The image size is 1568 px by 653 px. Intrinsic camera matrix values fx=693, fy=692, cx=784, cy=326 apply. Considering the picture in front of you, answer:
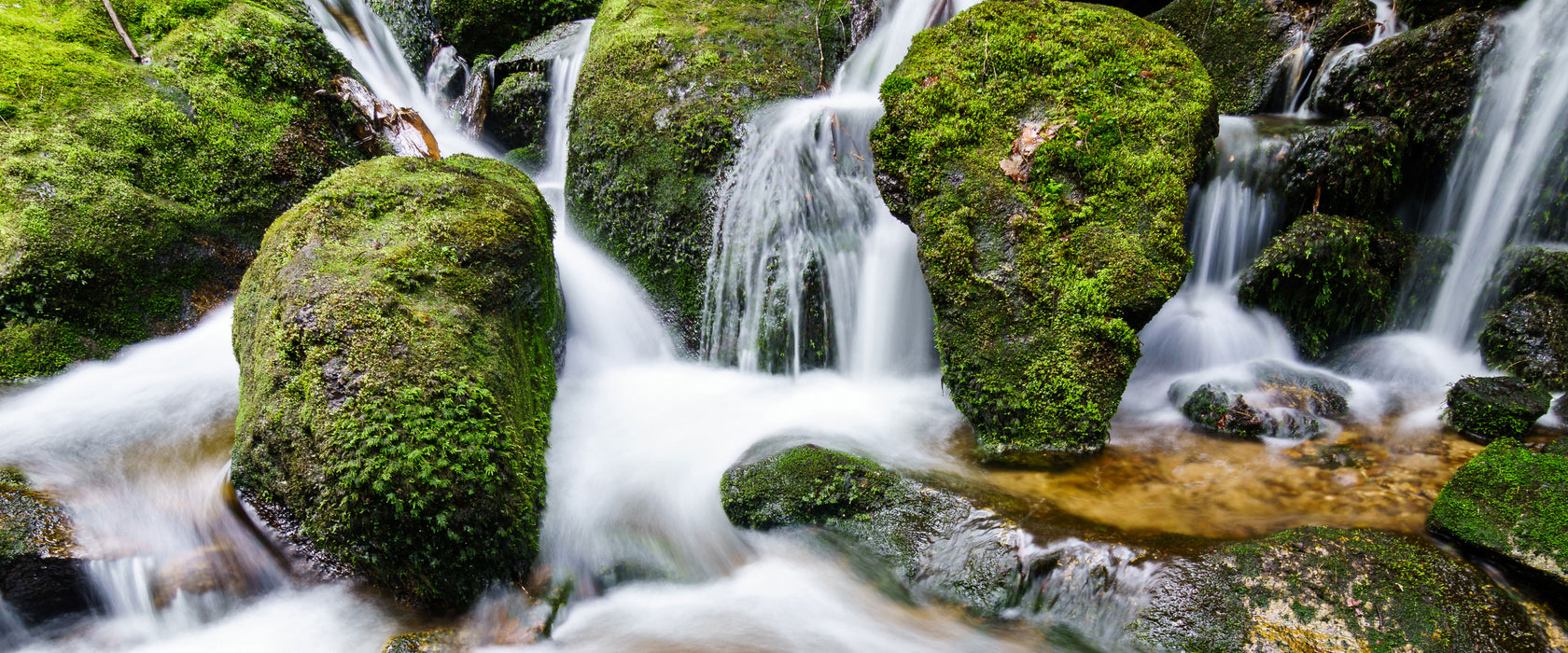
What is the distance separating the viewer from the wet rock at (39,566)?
350cm

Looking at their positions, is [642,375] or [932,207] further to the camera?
[642,375]

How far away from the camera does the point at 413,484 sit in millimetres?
3180

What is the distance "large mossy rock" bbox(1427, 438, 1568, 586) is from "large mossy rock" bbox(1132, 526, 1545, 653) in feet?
0.66

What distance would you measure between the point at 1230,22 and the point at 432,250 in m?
7.48

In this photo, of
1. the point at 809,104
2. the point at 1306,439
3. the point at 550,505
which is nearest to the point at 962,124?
the point at 809,104

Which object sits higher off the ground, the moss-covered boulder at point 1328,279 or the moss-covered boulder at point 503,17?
the moss-covered boulder at point 503,17

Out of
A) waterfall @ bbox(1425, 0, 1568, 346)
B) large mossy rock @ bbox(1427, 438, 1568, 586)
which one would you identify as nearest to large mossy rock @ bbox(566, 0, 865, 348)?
large mossy rock @ bbox(1427, 438, 1568, 586)

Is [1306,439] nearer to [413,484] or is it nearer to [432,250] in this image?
[413,484]

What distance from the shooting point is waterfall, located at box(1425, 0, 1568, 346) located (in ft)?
16.5

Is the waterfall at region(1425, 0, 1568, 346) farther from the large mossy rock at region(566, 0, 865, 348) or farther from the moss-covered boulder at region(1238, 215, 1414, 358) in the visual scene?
the large mossy rock at region(566, 0, 865, 348)

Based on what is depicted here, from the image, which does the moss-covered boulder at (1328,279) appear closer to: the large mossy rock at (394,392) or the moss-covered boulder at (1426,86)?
the moss-covered boulder at (1426,86)

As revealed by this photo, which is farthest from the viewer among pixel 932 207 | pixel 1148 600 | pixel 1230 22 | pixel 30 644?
pixel 1230 22

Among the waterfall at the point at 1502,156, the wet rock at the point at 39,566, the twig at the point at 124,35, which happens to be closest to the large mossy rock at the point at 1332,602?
the waterfall at the point at 1502,156

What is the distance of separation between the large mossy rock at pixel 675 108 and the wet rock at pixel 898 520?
244 cm
